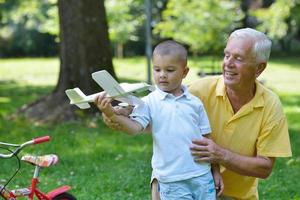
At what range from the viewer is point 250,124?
3.58 metres

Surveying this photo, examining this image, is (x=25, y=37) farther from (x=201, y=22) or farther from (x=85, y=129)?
(x=85, y=129)

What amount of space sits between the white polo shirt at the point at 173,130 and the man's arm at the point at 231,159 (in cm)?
4

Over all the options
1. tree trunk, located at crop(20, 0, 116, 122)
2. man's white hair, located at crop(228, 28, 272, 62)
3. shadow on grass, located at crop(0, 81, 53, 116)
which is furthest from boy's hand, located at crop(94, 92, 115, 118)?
shadow on grass, located at crop(0, 81, 53, 116)

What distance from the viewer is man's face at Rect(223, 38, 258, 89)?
338 cm

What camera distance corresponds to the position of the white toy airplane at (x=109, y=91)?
2926mm

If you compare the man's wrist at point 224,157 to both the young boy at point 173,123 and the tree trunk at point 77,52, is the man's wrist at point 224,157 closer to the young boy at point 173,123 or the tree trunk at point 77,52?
the young boy at point 173,123

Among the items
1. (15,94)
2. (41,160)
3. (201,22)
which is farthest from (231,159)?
(201,22)

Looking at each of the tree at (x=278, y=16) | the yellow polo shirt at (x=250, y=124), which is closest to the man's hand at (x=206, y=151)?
the yellow polo shirt at (x=250, y=124)

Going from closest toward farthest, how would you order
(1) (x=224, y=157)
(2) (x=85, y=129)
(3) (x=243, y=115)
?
1. (1) (x=224, y=157)
2. (3) (x=243, y=115)
3. (2) (x=85, y=129)

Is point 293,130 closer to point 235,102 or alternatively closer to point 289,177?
point 289,177

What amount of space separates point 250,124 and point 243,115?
0.07 metres

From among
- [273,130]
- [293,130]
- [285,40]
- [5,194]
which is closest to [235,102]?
[273,130]

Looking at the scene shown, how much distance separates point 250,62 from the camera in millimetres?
3387

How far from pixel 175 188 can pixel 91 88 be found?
6.00 m
